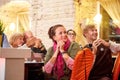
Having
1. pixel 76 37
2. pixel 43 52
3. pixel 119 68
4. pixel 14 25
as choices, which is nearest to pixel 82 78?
pixel 119 68

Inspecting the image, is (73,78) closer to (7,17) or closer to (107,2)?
(107,2)

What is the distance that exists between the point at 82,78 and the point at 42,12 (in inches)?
111

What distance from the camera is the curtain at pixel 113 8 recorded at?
4492 millimetres

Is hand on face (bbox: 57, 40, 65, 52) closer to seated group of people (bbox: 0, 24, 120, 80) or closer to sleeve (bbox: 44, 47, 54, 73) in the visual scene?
seated group of people (bbox: 0, 24, 120, 80)

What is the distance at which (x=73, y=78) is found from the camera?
7.60 ft

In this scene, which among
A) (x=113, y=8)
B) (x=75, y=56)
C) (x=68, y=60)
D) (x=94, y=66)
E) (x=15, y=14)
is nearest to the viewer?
(x=94, y=66)

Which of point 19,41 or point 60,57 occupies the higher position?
point 19,41

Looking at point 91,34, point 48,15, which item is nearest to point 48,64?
point 91,34

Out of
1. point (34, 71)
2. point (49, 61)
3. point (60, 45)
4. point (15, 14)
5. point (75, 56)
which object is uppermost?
point (15, 14)

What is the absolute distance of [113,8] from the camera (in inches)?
180

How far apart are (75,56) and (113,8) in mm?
1871

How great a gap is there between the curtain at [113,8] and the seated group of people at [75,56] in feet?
2.78

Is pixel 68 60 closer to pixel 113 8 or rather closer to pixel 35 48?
pixel 35 48

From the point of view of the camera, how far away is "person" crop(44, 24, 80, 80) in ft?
11.0
